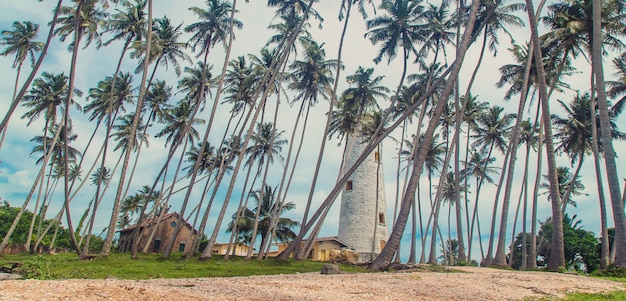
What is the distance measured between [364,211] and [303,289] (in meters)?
27.0

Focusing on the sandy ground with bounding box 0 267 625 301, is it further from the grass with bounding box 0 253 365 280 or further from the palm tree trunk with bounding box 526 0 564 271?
the palm tree trunk with bounding box 526 0 564 271

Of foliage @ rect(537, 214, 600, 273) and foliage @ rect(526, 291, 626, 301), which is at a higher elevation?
foliage @ rect(537, 214, 600, 273)

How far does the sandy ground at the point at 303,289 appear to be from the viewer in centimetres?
572

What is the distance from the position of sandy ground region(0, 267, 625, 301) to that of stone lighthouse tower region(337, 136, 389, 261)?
74.3ft

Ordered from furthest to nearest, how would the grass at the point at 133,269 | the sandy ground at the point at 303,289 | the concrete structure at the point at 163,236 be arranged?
the concrete structure at the point at 163,236 < the grass at the point at 133,269 < the sandy ground at the point at 303,289

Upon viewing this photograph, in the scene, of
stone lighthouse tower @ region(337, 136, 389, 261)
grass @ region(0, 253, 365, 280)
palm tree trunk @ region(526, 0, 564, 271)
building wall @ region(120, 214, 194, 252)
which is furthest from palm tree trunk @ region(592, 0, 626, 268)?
building wall @ region(120, 214, 194, 252)

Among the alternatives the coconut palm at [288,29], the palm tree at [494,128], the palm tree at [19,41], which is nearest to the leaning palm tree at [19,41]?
the palm tree at [19,41]

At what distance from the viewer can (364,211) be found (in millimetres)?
34781

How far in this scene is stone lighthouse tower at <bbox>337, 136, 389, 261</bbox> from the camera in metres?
34.3

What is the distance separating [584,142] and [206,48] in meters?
27.2

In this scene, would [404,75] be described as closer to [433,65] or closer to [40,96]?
[433,65]

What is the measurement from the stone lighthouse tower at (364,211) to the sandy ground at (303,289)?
891 inches

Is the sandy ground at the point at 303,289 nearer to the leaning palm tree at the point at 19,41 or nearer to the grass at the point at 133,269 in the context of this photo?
the grass at the point at 133,269

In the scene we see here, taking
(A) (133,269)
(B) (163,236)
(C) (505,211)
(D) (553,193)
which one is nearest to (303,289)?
(A) (133,269)
